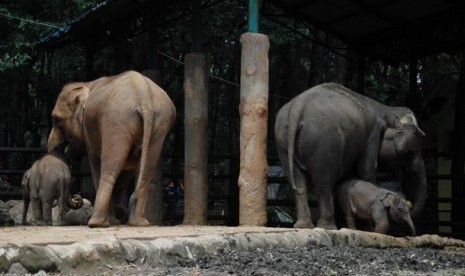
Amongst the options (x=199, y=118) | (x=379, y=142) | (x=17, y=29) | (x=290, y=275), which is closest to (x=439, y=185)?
(x=379, y=142)

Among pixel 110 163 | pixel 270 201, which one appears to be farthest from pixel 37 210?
pixel 270 201

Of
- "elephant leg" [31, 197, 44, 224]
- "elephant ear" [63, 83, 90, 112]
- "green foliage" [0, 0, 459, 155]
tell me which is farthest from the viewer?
"green foliage" [0, 0, 459, 155]

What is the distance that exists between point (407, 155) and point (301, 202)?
1.62 meters

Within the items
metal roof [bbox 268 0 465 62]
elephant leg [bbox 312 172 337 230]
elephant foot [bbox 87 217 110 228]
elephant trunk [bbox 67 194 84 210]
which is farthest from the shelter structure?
elephant foot [bbox 87 217 110 228]

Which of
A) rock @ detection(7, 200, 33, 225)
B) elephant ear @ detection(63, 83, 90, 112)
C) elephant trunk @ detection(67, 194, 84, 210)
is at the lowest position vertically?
rock @ detection(7, 200, 33, 225)

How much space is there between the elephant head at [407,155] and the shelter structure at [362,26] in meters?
1.97

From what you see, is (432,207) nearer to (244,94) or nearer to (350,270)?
(244,94)

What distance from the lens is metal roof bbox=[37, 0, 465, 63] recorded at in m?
11.7

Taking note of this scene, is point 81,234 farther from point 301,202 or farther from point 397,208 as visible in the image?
point 397,208

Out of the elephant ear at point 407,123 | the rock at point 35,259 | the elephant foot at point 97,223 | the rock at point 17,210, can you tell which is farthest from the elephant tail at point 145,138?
the rock at point 17,210

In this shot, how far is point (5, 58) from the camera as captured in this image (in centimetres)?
1449

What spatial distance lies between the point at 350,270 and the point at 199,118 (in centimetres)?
463

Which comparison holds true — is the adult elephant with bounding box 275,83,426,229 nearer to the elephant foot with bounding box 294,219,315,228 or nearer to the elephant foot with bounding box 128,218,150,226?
the elephant foot with bounding box 294,219,315,228

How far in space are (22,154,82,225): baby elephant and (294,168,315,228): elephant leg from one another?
106 inches
